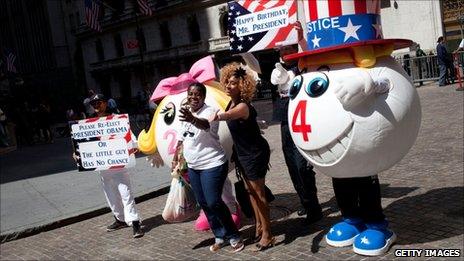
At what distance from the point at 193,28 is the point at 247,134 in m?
39.9

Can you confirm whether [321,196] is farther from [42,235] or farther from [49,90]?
[49,90]

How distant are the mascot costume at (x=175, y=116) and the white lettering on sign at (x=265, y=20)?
1347mm

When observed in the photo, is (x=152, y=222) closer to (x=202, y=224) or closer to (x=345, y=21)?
(x=202, y=224)

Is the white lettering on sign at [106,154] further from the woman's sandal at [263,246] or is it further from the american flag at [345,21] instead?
the american flag at [345,21]

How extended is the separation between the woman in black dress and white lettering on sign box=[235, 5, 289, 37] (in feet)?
2.12

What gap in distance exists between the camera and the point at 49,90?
51.0m

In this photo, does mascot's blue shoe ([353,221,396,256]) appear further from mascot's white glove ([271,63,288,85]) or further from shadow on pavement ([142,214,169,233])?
shadow on pavement ([142,214,169,233])

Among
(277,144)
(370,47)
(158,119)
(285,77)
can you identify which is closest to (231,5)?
(285,77)

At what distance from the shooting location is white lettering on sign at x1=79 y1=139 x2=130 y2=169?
6.43 meters

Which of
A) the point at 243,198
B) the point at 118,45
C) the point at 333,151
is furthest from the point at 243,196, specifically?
the point at 118,45

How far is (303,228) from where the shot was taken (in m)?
5.68

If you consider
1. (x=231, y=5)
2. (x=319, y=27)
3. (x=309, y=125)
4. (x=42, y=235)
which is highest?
(x=231, y=5)

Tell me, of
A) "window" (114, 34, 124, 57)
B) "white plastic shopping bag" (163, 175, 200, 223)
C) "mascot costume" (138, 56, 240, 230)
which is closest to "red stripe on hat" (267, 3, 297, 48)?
"mascot costume" (138, 56, 240, 230)

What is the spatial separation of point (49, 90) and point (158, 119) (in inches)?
1907
